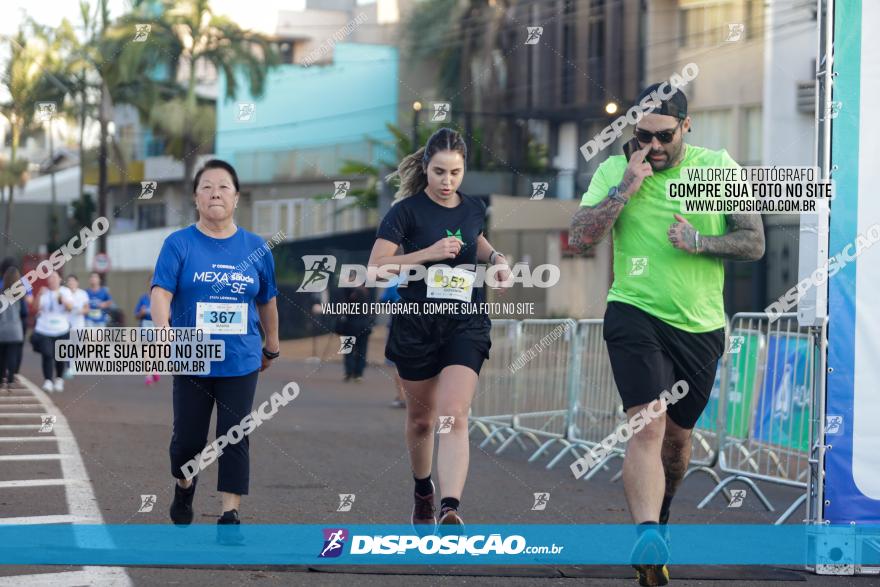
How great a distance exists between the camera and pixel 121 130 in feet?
84.9

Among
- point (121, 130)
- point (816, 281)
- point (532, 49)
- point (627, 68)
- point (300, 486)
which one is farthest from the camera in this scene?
point (532, 49)

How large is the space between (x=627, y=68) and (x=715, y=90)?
118 inches

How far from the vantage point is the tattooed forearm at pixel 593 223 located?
19.9 feet

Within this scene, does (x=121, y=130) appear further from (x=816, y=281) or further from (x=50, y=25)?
(x=816, y=281)

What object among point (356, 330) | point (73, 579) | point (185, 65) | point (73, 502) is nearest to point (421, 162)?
point (73, 579)

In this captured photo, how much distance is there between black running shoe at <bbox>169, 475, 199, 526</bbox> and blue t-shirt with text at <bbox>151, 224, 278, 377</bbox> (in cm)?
64

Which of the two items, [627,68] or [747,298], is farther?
[627,68]

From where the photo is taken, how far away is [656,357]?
6086mm

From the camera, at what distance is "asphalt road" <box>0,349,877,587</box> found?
612 centimetres

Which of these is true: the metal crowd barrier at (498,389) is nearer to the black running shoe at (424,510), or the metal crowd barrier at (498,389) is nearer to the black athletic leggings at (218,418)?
the black running shoe at (424,510)

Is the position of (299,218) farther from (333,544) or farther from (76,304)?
(333,544)

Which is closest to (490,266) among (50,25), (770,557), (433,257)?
(433,257)

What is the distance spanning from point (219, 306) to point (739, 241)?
2419 mm

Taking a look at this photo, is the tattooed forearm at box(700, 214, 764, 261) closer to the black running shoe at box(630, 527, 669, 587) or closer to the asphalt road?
the black running shoe at box(630, 527, 669, 587)
